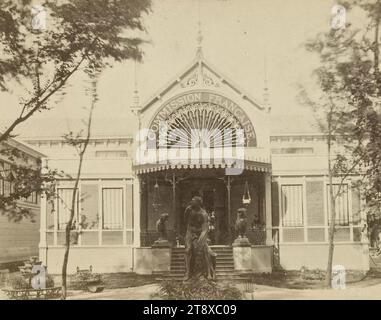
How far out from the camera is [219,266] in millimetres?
10039

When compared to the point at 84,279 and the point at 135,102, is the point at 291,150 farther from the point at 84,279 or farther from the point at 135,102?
the point at 84,279

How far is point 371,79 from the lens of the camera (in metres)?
9.93

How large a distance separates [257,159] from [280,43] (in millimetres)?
1877

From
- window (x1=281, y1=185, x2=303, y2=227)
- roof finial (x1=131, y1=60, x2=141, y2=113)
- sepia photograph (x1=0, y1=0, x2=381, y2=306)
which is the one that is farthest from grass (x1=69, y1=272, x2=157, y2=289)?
roof finial (x1=131, y1=60, x2=141, y2=113)

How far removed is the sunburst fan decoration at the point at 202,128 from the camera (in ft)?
34.5

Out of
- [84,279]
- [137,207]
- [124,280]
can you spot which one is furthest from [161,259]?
[84,279]

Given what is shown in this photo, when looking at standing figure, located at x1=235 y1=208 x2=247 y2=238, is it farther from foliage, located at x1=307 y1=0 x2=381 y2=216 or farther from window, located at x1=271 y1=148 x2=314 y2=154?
foliage, located at x1=307 y1=0 x2=381 y2=216

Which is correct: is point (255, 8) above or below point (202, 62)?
above

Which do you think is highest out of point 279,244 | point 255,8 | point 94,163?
point 255,8

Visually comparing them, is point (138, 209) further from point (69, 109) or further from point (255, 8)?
point (255, 8)

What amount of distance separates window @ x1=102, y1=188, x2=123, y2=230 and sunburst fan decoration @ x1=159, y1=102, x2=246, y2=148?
1.09m

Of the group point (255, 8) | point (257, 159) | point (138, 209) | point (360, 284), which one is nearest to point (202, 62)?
point (255, 8)

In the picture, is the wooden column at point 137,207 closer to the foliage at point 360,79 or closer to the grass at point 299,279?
the grass at point 299,279

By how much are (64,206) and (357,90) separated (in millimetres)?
4727
